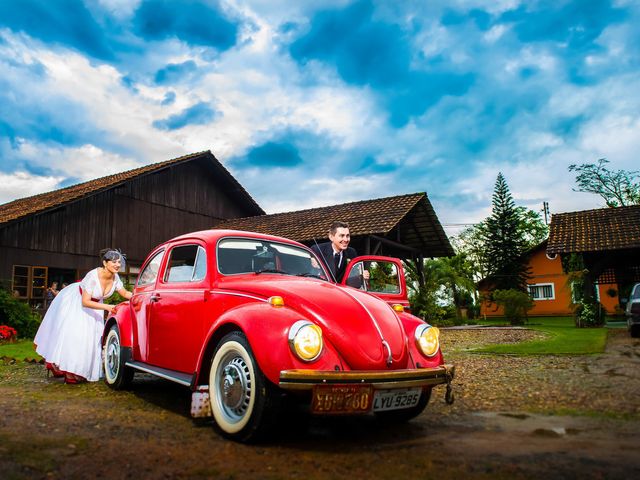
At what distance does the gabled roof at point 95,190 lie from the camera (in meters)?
17.1

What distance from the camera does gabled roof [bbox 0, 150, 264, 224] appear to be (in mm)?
17141

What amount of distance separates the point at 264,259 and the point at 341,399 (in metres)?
1.98

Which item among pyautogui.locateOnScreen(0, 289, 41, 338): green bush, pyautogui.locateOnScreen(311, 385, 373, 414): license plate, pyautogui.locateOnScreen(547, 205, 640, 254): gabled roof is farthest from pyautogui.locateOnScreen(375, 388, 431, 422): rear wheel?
pyautogui.locateOnScreen(547, 205, 640, 254): gabled roof

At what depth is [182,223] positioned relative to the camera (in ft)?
75.5

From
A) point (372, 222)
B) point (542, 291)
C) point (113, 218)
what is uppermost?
point (113, 218)

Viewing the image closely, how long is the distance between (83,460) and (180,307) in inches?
69.3

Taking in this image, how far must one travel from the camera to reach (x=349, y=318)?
375 cm

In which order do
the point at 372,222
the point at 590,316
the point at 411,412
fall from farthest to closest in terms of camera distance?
the point at 590,316
the point at 372,222
the point at 411,412

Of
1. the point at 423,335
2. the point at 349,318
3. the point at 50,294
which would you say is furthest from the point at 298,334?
the point at 50,294

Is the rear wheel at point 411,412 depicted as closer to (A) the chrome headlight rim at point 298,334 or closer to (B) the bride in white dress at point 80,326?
(A) the chrome headlight rim at point 298,334

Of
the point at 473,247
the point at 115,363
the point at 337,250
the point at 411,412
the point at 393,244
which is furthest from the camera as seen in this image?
the point at 473,247

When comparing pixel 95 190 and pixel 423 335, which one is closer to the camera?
pixel 423 335

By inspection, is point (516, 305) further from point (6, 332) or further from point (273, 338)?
point (273, 338)

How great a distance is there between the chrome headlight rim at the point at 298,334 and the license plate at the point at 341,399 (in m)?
0.23
